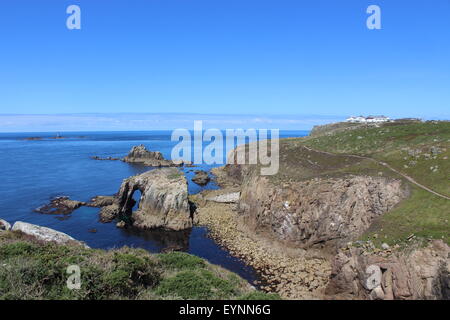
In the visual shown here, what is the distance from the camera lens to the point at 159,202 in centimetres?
5366

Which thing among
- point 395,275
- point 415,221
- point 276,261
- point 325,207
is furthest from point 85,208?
point 415,221

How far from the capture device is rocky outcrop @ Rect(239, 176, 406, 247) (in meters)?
36.9

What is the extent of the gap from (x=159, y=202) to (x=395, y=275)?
3940cm

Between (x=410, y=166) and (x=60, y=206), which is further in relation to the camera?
(x=60, y=206)

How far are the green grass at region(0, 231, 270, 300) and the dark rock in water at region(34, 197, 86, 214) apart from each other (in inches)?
1721

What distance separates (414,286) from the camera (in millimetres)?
24516

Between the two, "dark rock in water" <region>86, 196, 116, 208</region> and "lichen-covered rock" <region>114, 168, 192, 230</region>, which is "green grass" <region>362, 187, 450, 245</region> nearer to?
"lichen-covered rock" <region>114, 168, 192, 230</region>

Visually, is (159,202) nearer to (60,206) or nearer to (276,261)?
(60,206)

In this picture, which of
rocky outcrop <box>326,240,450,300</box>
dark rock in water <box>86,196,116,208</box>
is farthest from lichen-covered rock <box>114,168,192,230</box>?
rocky outcrop <box>326,240,450,300</box>

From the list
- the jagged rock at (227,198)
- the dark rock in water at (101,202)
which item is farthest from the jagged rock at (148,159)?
the jagged rock at (227,198)

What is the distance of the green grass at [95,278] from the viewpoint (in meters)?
14.3

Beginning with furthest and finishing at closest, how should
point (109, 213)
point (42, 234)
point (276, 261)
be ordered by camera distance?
point (109, 213) → point (276, 261) → point (42, 234)
